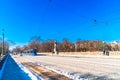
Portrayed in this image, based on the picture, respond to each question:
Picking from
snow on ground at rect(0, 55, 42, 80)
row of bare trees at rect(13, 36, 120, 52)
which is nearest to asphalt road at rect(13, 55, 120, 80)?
snow on ground at rect(0, 55, 42, 80)

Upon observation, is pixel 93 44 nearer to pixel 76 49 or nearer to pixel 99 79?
pixel 76 49

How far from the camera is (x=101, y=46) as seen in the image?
139250mm

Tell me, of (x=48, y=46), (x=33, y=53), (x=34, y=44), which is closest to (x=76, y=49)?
(x=48, y=46)

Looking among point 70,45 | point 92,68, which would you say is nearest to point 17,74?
point 92,68

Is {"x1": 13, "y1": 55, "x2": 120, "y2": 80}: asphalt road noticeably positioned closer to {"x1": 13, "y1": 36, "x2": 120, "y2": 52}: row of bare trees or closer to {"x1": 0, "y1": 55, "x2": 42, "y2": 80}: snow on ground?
{"x1": 0, "y1": 55, "x2": 42, "y2": 80}: snow on ground

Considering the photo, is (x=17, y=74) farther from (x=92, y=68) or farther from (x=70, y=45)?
(x=70, y=45)

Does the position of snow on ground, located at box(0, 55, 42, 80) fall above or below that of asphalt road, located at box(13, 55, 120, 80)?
below

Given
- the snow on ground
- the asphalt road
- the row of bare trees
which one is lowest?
the snow on ground

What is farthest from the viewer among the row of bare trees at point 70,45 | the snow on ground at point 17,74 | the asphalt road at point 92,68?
the row of bare trees at point 70,45

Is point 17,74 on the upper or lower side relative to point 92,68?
lower

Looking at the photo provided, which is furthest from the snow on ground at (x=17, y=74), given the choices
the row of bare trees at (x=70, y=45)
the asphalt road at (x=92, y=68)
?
the row of bare trees at (x=70, y=45)

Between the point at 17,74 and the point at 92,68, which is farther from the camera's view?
the point at 92,68

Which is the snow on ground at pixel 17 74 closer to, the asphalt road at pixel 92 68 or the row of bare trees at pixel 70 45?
the asphalt road at pixel 92 68

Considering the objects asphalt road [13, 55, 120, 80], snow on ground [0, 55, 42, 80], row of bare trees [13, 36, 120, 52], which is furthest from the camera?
row of bare trees [13, 36, 120, 52]
